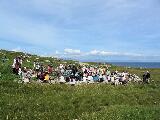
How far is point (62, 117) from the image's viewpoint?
35469 mm

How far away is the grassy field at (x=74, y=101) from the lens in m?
35.2

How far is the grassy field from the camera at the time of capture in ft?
116

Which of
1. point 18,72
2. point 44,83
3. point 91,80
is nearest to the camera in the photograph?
point 44,83

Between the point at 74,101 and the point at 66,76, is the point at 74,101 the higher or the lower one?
the lower one

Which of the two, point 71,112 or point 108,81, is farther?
point 108,81

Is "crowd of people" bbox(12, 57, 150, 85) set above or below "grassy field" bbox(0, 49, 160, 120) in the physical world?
above

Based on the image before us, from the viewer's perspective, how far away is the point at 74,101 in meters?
43.6

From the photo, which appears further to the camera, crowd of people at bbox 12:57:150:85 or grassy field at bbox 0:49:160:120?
crowd of people at bbox 12:57:150:85

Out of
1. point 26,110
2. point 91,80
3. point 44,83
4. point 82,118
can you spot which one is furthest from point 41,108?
point 91,80

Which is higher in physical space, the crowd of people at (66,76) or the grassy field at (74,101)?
the crowd of people at (66,76)

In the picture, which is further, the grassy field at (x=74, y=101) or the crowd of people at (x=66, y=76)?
the crowd of people at (x=66, y=76)

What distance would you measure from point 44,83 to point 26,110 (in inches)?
656

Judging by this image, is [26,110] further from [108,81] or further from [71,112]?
[108,81]

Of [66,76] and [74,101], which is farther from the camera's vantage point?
[66,76]
